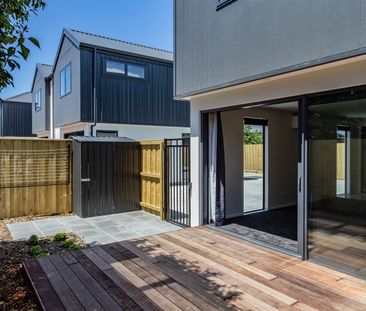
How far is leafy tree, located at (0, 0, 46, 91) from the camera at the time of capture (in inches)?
80.0

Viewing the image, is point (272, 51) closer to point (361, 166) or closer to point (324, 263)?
point (361, 166)

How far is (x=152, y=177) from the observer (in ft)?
23.5

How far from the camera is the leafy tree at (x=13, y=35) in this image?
203 centimetres

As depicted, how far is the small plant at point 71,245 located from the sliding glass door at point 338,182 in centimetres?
351

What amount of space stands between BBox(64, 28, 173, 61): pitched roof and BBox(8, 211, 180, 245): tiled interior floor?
281 inches

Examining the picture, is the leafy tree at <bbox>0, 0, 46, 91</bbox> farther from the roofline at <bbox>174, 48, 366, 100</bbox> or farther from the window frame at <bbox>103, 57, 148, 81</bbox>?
the window frame at <bbox>103, 57, 148, 81</bbox>

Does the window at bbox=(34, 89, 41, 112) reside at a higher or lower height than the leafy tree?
higher

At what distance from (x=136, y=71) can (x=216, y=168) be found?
7872 mm

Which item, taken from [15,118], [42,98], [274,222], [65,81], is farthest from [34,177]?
[15,118]

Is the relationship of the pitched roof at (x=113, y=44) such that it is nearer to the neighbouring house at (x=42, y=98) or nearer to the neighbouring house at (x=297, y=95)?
the neighbouring house at (x=42, y=98)

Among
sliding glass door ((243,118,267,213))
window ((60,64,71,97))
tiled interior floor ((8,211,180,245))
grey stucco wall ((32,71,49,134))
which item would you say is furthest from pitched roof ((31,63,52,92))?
tiled interior floor ((8,211,180,245))

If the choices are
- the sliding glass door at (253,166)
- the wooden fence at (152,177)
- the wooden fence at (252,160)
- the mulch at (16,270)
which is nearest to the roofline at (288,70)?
the wooden fence at (152,177)

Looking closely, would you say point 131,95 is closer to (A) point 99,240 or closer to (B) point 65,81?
(B) point 65,81

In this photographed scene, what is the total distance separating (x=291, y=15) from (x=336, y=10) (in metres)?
0.58
